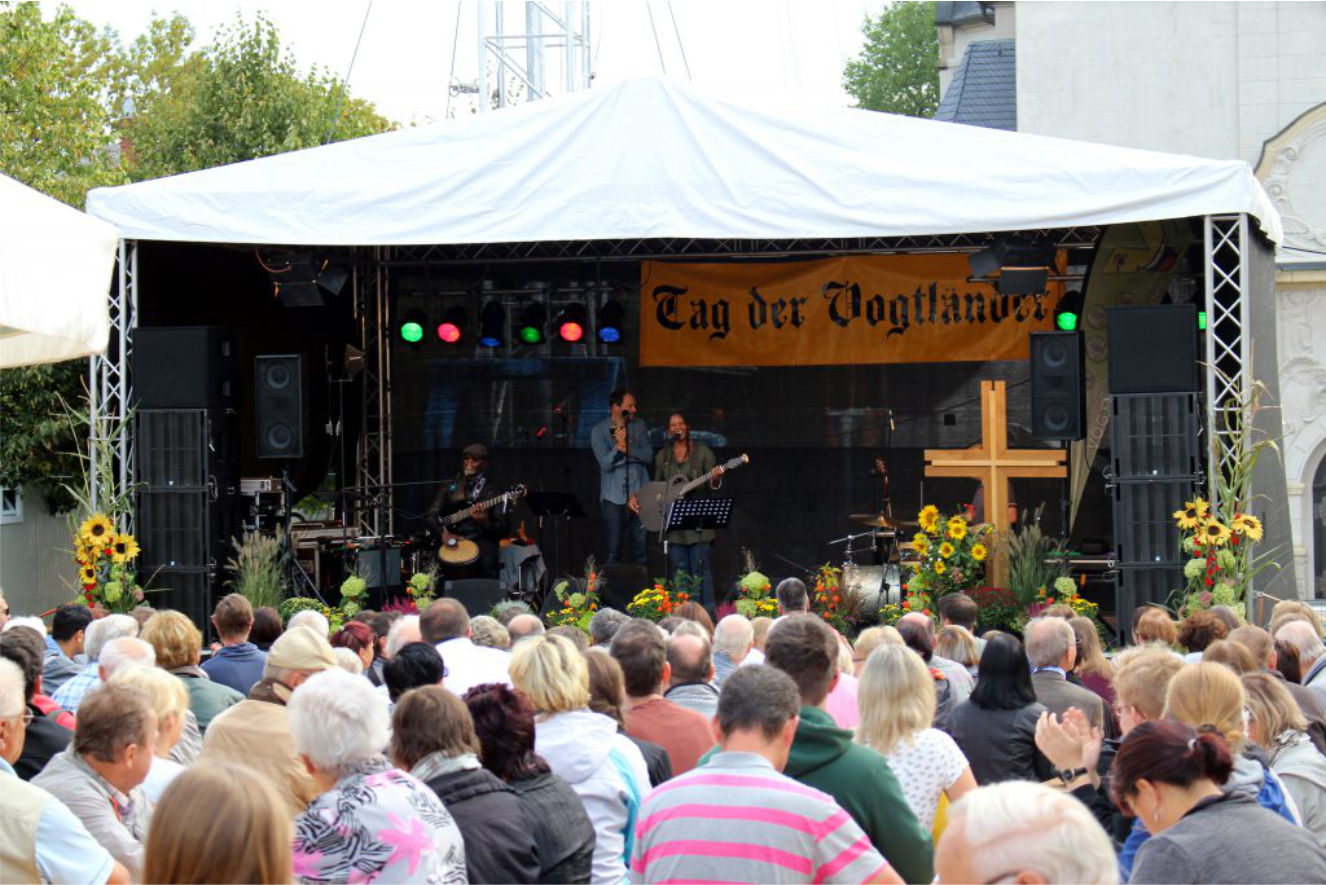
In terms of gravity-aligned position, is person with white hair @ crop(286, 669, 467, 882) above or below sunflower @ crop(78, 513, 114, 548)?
below

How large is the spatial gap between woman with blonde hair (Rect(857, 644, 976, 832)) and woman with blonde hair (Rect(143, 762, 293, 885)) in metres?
2.25

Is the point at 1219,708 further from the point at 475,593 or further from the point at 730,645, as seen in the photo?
the point at 475,593

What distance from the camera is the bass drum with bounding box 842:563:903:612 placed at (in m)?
12.3

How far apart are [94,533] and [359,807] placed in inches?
340

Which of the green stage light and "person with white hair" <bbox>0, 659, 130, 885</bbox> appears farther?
the green stage light

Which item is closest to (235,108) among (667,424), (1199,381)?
(667,424)

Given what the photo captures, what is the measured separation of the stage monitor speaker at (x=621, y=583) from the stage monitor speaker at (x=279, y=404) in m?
2.74

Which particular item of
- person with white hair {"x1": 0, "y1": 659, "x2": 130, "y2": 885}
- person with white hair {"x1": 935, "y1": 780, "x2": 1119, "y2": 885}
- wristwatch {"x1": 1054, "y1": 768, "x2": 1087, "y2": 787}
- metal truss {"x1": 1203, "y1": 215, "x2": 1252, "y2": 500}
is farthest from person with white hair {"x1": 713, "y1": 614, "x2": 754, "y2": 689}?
metal truss {"x1": 1203, "y1": 215, "x2": 1252, "y2": 500}

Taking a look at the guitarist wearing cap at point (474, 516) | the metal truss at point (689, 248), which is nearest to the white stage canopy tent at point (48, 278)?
the metal truss at point (689, 248)

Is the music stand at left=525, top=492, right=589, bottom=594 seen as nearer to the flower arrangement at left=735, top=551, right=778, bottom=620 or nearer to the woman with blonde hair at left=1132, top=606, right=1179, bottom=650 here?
the flower arrangement at left=735, top=551, right=778, bottom=620

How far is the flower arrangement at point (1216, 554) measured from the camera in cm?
1033

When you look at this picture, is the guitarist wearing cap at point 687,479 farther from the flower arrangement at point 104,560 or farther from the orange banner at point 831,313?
the flower arrangement at point 104,560

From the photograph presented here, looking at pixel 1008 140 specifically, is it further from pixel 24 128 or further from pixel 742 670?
pixel 24 128

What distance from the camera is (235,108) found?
2108 cm
